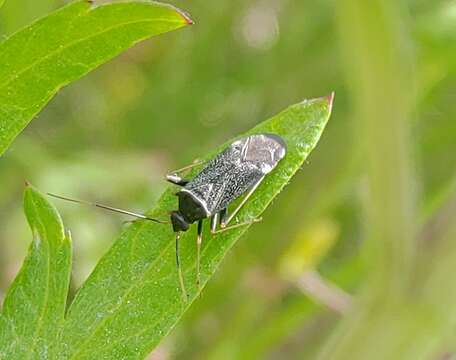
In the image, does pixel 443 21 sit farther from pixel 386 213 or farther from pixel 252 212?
pixel 252 212

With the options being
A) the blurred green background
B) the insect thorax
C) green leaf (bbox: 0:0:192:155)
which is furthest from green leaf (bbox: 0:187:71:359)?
the blurred green background

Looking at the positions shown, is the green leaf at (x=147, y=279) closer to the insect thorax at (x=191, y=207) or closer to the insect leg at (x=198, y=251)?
the insect leg at (x=198, y=251)

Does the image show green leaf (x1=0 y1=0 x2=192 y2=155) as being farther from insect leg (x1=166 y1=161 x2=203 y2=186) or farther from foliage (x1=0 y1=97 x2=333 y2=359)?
insect leg (x1=166 y1=161 x2=203 y2=186)

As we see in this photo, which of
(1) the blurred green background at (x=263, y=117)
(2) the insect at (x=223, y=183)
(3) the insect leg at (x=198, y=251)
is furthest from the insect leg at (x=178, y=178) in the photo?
(1) the blurred green background at (x=263, y=117)

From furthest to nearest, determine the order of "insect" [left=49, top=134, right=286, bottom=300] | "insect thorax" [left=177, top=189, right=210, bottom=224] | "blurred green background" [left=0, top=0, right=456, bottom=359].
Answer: "blurred green background" [left=0, top=0, right=456, bottom=359] → "insect thorax" [left=177, top=189, right=210, bottom=224] → "insect" [left=49, top=134, right=286, bottom=300]

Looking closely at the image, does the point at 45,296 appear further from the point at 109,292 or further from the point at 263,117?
the point at 263,117

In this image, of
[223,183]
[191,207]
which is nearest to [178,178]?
[191,207]
